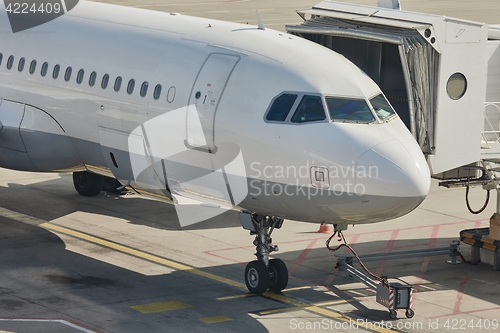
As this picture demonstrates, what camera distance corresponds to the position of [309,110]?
18000 mm

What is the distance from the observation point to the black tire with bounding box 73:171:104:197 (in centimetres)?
2908

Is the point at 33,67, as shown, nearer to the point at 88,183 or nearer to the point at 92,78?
the point at 92,78

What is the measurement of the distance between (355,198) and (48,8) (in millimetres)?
10364

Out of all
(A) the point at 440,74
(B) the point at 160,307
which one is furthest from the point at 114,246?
(A) the point at 440,74

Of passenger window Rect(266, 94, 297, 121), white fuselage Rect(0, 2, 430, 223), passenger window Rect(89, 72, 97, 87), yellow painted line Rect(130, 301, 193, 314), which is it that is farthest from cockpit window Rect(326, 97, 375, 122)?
passenger window Rect(89, 72, 97, 87)

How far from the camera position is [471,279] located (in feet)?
72.4

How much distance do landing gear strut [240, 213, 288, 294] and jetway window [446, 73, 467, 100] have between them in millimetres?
4432

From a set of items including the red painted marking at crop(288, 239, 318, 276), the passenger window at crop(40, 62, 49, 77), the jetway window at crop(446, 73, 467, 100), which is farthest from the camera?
the passenger window at crop(40, 62, 49, 77)

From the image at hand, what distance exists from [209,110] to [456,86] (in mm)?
5280

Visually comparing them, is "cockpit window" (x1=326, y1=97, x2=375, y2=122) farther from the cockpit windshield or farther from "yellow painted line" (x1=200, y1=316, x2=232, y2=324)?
"yellow painted line" (x1=200, y1=316, x2=232, y2=324)

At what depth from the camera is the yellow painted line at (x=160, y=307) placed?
18984 millimetres

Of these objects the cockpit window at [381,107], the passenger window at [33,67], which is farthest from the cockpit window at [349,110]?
the passenger window at [33,67]

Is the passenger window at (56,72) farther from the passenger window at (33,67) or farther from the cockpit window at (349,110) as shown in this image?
the cockpit window at (349,110)

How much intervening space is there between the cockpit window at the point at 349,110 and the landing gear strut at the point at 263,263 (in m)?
2.73
